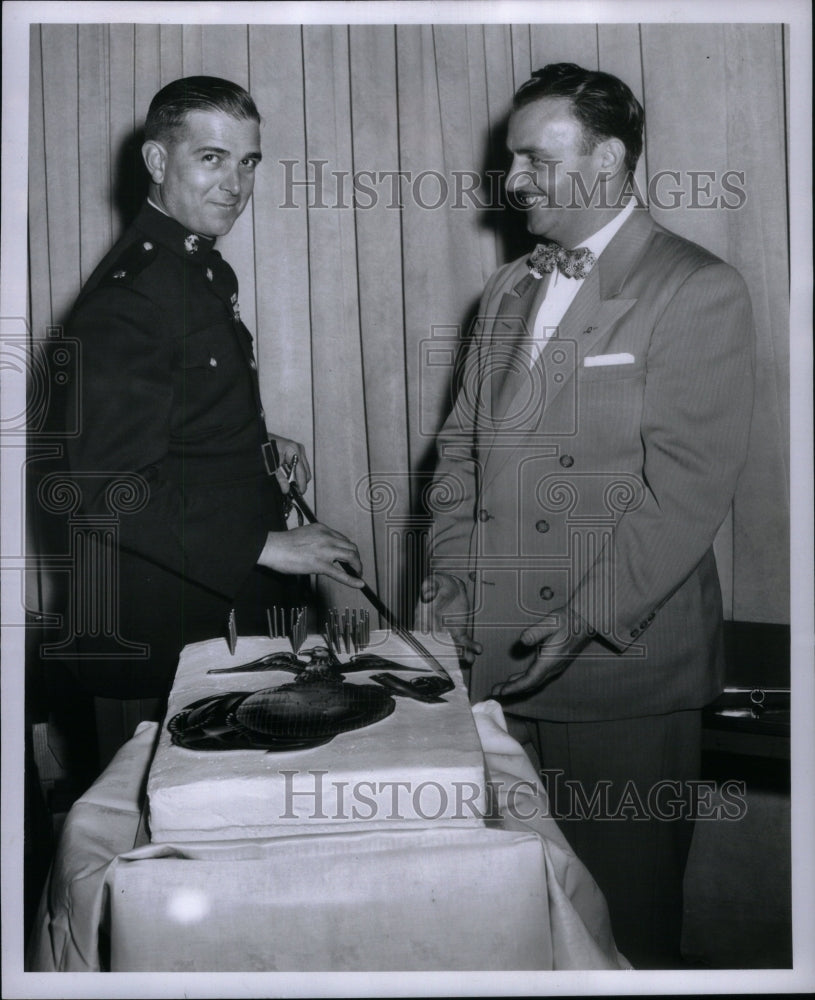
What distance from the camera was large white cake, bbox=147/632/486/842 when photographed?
1013 millimetres

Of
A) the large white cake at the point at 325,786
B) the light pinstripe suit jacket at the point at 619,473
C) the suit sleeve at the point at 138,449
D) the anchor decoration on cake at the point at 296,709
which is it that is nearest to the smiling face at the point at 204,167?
the suit sleeve at the point at 138,449

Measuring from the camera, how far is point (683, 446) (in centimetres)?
143

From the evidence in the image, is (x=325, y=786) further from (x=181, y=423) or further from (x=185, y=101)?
(x=185, y=101)

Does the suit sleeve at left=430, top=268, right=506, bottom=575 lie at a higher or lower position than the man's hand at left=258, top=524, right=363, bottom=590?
higher

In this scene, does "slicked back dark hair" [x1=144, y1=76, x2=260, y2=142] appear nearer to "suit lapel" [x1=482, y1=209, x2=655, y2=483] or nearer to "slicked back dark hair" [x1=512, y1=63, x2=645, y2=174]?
"slicked back dark hair" [x1=512, y1=63, x2=645, y2=174]

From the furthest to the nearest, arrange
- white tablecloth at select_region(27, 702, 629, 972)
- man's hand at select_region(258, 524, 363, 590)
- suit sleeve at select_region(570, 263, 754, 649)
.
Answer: man's hand at select_region(258, 524, 363, 590) < suit sleeve at select_region(570, 263, 754, 649) < white tablecloth at select_region(27, 702, 629, 972)

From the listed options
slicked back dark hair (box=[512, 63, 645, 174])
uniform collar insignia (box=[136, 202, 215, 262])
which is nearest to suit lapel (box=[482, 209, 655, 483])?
slicked back dark hair (box=[512, 63, 645, 174])

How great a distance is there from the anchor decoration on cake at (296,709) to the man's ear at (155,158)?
741 mm

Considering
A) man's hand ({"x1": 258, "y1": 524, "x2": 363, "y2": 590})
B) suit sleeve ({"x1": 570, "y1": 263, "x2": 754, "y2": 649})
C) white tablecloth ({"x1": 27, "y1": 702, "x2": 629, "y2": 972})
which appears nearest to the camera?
white tablecloth ({"x1": 27, "y1": 702, "x2": 629, "y2": 972})

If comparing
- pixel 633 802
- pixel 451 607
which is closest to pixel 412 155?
pixel 451 607

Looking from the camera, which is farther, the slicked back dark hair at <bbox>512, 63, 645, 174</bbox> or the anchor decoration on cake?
the slicked back dark hair at <bbox>512, 63, 645, 174</bbox>

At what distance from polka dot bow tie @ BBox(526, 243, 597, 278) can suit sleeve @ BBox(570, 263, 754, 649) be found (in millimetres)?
140

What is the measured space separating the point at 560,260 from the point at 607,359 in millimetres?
174

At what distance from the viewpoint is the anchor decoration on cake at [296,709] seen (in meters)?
1.09
